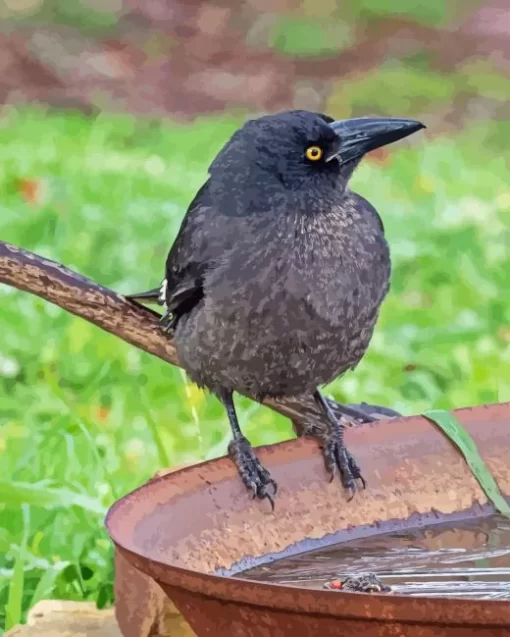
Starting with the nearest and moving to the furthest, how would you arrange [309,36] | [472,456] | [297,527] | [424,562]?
[424,562], [297,527], [472,456], [309,36]

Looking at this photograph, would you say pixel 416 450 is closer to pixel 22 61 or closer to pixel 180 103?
pixel 180 103

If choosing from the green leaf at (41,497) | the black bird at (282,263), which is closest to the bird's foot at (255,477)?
the black bird at (282,263)

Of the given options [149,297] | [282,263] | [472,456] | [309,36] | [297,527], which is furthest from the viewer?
[309,36]

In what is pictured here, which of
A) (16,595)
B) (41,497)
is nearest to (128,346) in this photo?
(41,497)

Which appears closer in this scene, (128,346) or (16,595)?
(16,595)

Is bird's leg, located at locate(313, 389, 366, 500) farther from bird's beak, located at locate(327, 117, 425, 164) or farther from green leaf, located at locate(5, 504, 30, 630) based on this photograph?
green leaf, located at locate(5, 504, 30, 630)

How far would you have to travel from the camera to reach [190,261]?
299 centimetres

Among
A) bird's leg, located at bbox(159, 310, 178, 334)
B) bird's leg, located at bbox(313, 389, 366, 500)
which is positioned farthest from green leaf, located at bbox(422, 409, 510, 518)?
bird's leg, located at bbox(159, 310, 178, 334)

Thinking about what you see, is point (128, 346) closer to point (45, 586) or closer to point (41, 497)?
point (41, 497)

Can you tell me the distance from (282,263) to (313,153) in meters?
0.28

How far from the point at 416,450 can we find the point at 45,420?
205 cm

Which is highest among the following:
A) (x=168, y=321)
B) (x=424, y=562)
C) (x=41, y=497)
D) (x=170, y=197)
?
(x=170, y=197)

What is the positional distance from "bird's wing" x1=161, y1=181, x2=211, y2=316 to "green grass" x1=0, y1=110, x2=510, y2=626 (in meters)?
0.62

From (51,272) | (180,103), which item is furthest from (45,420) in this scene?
(180,103)
